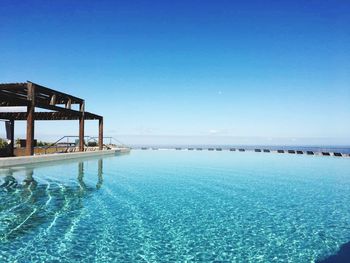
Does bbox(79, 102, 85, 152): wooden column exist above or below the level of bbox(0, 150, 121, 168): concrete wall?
above

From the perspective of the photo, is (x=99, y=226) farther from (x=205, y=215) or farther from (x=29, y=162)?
(x=29, y=162)

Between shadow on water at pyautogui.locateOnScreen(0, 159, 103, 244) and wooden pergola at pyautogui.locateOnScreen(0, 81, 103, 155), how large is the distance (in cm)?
639

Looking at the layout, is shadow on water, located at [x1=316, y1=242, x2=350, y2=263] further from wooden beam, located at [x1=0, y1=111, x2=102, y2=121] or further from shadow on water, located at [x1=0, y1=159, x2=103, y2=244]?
wooden beam, located at [x1=0, y1=111, x2=102, y2=121]

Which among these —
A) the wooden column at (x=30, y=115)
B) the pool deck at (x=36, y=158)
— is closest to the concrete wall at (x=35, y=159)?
the pool deck at (x=36, y=158)

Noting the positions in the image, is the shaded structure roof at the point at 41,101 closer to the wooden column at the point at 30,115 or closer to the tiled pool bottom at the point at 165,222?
the wooden column at the point at 30,115

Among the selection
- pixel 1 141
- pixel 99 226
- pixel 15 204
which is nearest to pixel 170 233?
pixel 99 226

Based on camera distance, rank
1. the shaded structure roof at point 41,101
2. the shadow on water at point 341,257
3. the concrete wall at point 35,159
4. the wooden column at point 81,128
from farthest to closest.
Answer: the wooden column at point 81,128
the shaded structure roof at point 41,101
the concrete wall at point 35,159
the shadow on water at point 341,257

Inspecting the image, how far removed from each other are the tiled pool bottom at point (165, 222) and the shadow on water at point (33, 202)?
0.09ft

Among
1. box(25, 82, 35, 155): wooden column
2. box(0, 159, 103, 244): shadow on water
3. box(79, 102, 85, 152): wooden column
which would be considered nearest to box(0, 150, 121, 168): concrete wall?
box(25, 82, 35, 155): wooden column

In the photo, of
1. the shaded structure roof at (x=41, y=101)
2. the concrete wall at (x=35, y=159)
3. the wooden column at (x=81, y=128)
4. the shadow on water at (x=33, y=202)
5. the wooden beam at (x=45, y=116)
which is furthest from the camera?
the wooden column at (x=81, y=128)

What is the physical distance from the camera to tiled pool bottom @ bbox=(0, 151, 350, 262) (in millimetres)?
6094

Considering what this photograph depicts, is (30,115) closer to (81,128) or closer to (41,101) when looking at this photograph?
(41,101)

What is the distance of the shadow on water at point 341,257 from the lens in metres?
5.88

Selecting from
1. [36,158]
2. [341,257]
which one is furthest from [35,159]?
[341,257]
